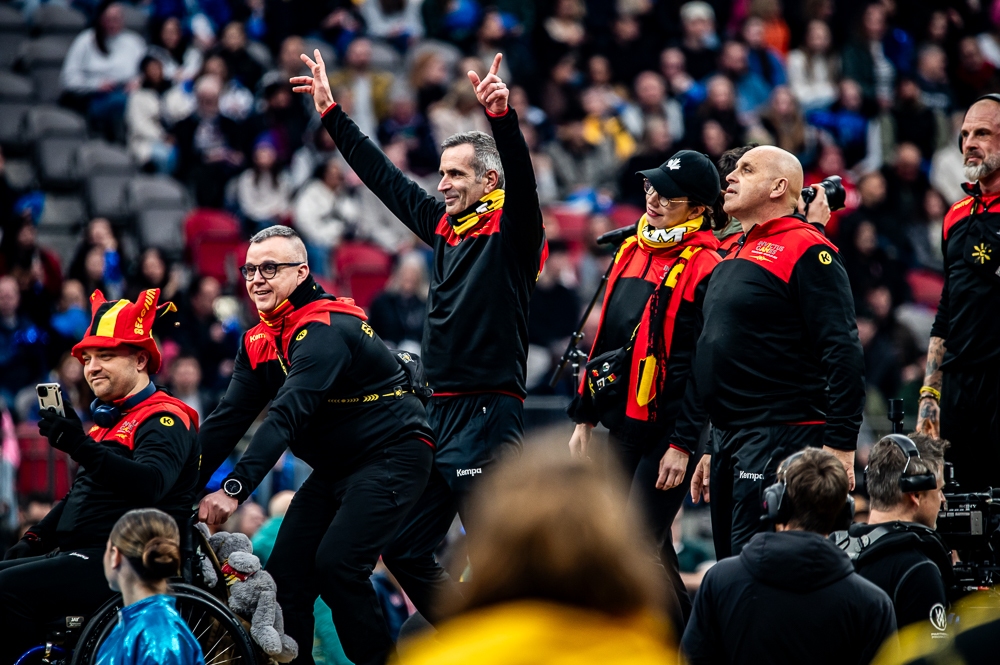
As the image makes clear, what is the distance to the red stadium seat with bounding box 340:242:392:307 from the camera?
44.4ft

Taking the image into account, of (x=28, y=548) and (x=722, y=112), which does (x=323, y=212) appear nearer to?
(x=722, y=112)

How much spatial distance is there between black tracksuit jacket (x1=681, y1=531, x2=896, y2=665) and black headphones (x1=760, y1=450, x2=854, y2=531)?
135 millimetres

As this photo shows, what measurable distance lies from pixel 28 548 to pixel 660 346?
3.20m

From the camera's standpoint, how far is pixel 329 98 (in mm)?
7129

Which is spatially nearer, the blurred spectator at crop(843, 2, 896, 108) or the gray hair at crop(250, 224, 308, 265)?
the gray hair at crop(250, 224, 308, 265)

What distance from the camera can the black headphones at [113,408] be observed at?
6.04 m

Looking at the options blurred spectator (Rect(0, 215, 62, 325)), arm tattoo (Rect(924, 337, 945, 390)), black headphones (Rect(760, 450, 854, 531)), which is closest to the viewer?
black headphones (Rect(760, 450, 854, 531))

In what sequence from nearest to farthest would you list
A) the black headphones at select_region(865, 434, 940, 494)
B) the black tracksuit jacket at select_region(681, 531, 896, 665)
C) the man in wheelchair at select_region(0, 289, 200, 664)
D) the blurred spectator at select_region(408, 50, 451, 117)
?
the black tracksuit jacket at select_region(681, 531, 896, 665)
the black headphones at select_region(865, 434, 940, 494)
the man in wheelchair at select_region(0, 289, 200, 664)
the blurred spectator at select_region(408, 50, 451, 117)

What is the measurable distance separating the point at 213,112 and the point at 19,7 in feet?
11.7

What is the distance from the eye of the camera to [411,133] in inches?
586

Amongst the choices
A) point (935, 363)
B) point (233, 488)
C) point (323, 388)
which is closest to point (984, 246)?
point (935, 363)

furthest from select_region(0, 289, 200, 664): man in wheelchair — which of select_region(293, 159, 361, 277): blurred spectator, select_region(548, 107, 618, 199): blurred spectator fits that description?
select_region(548, 107, 618, 199): blurred spectator

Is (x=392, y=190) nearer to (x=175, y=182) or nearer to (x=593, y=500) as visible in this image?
(x=593, y=500)

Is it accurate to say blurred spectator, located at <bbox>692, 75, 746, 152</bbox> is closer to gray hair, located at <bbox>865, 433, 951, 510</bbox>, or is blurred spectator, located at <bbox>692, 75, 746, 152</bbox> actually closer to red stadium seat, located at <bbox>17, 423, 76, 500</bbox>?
red stadium seat, located at <bbox>17, 423, 76, 500</bbox>
